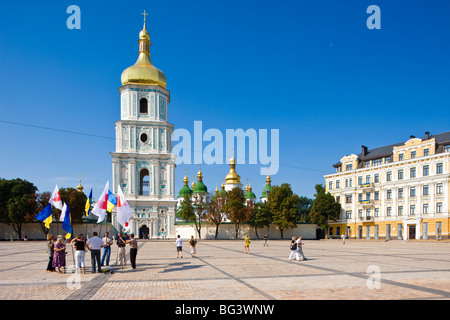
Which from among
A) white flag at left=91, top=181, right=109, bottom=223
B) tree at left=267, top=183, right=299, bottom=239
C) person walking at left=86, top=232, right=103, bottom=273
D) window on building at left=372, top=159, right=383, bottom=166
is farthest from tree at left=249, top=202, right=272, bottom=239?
person walking at left=86, top=232, right=103, bottom=273

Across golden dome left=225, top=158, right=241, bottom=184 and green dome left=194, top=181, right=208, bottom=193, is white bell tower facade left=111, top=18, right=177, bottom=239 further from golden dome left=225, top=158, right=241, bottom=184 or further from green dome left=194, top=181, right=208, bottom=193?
golden dome left=225, top=158, right=241, bottom=184

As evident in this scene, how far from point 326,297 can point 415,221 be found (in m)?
54.1

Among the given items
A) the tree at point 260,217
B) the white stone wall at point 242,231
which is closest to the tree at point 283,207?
the tree at point 260,217

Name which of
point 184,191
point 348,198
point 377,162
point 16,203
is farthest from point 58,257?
point 184,191

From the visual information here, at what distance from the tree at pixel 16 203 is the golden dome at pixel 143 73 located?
24103 mm

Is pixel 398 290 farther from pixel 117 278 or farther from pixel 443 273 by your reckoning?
pixel 117 278

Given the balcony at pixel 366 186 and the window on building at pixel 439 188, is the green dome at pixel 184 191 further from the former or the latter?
the window on building at pixel 439 188

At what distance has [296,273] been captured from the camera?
54.6 ft

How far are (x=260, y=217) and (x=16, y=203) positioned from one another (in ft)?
117

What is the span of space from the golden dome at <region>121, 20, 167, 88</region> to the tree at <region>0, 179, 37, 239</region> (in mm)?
24103

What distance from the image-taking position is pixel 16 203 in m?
56.1

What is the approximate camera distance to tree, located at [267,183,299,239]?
208 feet
